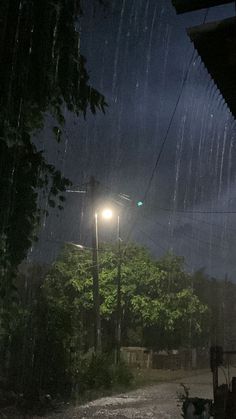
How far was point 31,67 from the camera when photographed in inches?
288

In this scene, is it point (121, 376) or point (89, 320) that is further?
point (89, 320)

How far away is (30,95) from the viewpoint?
24.6ft

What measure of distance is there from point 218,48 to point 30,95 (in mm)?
4980

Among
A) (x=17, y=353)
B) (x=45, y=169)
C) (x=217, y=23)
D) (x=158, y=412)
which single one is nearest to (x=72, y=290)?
(x=17, y=353)

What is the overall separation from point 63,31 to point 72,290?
2597cm

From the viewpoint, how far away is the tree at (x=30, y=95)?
698 cm

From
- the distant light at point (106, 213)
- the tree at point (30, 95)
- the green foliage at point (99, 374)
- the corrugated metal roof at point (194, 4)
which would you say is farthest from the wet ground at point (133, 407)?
the corrugated metal roof at point (194, 4)

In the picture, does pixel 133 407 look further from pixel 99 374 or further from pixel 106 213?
pixel 106 213

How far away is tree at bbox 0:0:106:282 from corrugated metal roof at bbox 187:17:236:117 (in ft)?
13.9

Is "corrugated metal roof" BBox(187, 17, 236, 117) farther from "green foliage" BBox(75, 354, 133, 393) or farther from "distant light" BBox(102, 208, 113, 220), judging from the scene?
"distant light" BBox(102, 208, 113, 220)

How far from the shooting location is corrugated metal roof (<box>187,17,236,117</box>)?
9.41 ft

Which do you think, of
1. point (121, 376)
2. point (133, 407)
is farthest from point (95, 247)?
point (133, 407)

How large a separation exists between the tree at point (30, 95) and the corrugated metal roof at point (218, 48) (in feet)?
13.9

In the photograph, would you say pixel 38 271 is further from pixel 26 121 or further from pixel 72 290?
pixel 26 121
